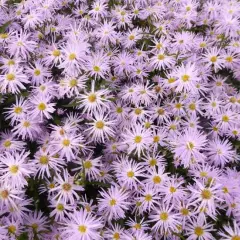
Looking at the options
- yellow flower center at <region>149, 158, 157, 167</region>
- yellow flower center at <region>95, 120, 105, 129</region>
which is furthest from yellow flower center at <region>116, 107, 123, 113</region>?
yellow flower center at <region>149, 158, 157, 167</region>

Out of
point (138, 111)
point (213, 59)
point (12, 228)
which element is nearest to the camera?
point (12, 228)

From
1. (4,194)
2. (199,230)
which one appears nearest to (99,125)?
(4,194)

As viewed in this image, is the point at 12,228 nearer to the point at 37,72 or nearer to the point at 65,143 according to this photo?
the point at 65,143

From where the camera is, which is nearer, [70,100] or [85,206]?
[85,206]

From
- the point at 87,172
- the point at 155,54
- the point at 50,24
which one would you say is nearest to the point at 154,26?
the point at 155,54

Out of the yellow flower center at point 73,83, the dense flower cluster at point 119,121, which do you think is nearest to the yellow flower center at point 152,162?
the dense flower cluster at point 119,121

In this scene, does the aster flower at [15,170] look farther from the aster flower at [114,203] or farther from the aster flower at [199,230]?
the aster flower at [199,230]

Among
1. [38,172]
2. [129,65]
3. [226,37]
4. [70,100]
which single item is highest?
[226,37]

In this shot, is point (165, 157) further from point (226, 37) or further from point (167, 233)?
point (226, 37)
